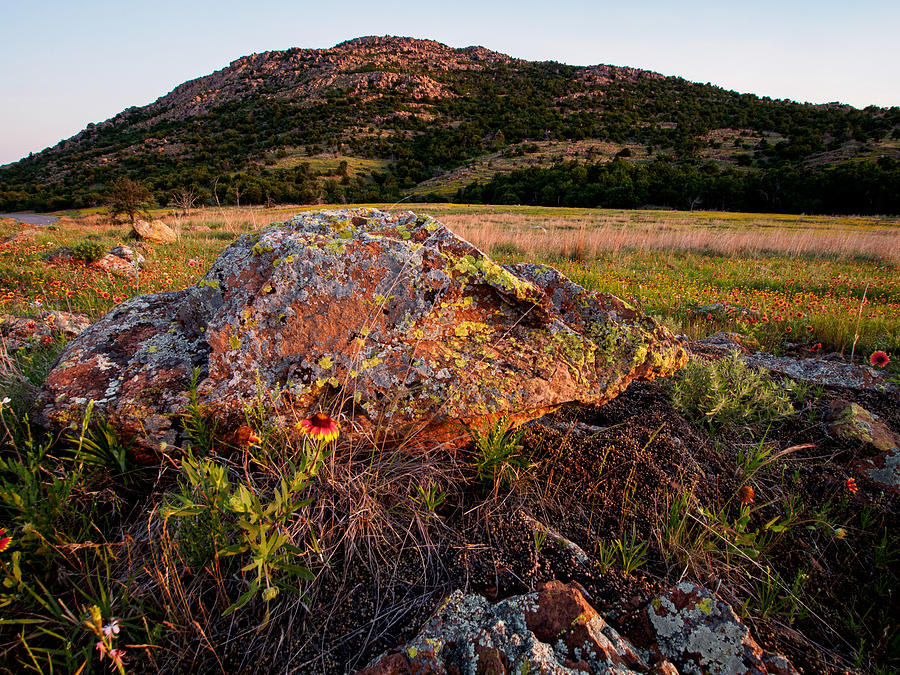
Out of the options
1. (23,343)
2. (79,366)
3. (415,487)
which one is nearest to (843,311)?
(415,487)

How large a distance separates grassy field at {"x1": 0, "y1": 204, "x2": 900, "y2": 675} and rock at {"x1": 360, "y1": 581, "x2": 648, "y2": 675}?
0.45ft

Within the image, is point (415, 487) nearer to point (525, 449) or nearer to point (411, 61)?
point (525, 449)

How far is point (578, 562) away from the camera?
1634 mm

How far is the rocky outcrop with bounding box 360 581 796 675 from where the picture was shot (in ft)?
3.95

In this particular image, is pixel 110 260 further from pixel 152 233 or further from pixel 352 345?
pixel 352 345

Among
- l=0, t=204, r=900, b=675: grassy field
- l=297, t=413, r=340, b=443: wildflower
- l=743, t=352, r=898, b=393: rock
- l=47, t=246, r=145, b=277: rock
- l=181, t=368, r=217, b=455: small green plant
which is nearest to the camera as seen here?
l=0, t=204, r=900, b=675: grassy field

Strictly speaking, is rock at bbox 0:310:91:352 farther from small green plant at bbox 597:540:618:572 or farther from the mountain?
the mountain

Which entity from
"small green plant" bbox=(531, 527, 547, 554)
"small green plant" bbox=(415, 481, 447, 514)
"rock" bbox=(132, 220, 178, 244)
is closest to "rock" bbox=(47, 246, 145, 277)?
"rock" bbox=(132, 220, 178, 244)

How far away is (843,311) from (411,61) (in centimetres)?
15294

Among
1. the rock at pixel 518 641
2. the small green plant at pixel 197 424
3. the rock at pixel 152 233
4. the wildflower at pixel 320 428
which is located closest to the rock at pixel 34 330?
the small green plant at pixel 197 424

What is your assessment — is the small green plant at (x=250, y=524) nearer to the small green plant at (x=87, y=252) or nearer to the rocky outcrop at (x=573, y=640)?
the rocky outcrop at (x=573, y=640)

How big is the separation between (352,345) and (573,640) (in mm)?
1596

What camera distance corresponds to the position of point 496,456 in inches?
77.9

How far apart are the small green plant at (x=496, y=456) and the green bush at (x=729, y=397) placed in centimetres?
142
